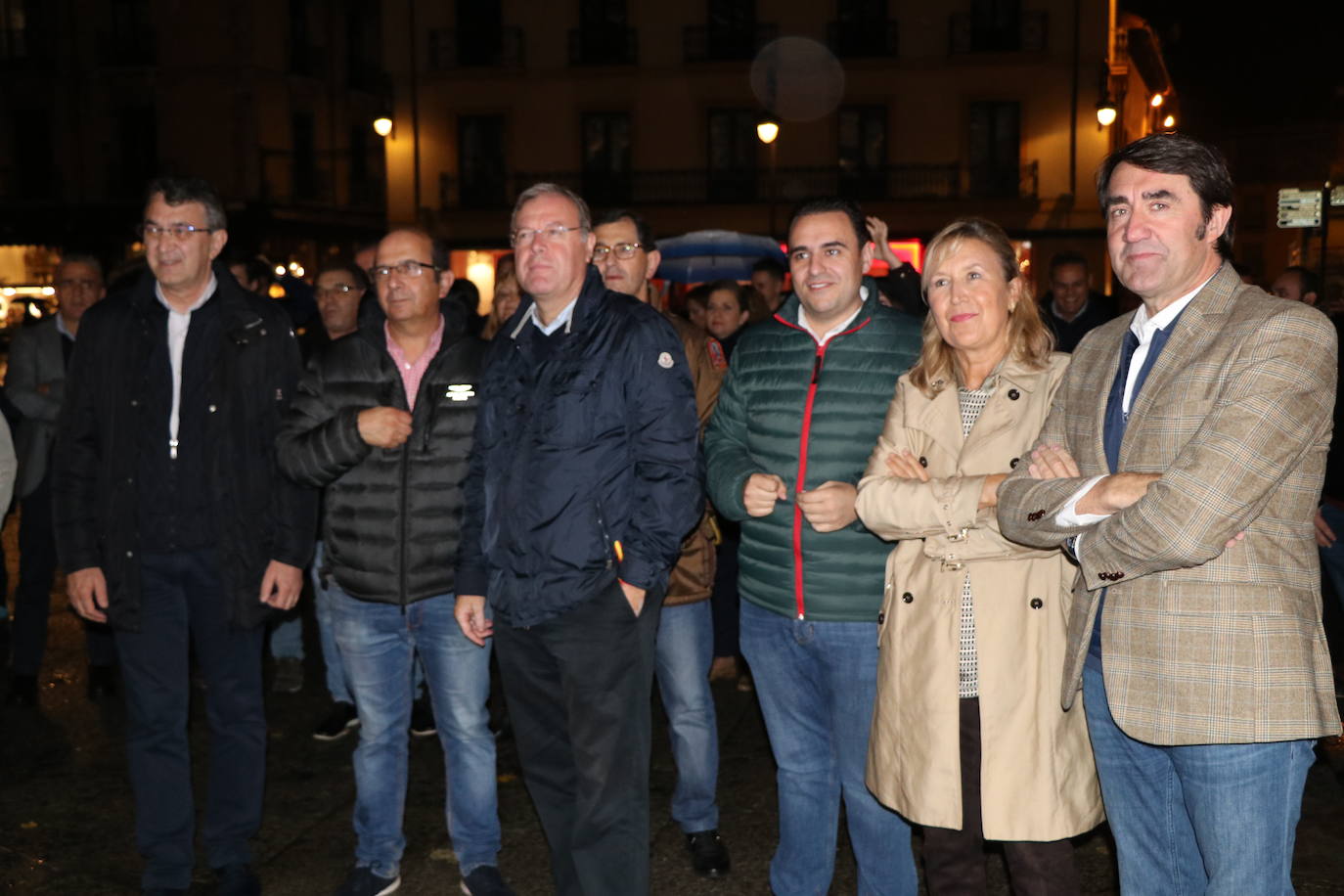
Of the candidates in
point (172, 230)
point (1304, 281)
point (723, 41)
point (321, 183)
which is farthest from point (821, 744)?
point (321, 183)

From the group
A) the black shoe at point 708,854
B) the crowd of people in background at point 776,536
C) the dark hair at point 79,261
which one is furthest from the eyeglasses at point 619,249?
the dark hair at point 79,261

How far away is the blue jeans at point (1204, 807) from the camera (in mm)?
2549

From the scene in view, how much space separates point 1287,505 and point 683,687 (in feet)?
7.62

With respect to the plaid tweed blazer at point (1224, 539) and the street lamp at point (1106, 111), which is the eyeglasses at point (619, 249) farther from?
the street lamp at point (1106, 111)

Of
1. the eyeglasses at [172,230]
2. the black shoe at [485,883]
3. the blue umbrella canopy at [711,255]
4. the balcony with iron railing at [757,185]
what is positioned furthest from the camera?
the balcony with iron railing at [757,185]

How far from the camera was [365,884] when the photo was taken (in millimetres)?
4105

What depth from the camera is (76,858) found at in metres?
4.43

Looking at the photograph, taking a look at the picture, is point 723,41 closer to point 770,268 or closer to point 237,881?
point 770,268

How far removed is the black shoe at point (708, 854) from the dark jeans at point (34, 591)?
3560 mm

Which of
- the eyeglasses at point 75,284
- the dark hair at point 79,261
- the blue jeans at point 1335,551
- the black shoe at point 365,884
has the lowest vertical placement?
the black shoe at point 365,884

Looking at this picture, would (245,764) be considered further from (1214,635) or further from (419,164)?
(419,164)

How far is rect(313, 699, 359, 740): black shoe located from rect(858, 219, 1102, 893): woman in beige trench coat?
3.27 m

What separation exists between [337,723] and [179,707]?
1.79 metres

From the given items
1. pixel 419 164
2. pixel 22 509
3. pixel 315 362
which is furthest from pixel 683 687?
pixel 419 164
